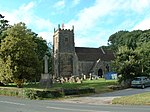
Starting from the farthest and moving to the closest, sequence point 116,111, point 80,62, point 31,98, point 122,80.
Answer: point 80,62
point 122,80
point 31,98
point 116,111

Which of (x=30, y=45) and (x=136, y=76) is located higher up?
(x=30, y=45)

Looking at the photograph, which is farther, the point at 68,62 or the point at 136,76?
the point at 68,62

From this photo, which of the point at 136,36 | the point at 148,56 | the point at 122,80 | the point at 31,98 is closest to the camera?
the point at 31,98

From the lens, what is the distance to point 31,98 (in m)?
29.9

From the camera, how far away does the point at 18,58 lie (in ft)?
128

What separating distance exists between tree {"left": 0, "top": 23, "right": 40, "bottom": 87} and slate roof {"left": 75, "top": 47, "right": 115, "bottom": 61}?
53.2 metres

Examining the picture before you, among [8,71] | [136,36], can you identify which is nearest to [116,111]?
[8,71]

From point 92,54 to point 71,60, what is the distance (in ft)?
26.1

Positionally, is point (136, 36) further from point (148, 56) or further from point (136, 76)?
point (136, 76)

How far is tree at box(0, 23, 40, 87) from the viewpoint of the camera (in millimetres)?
38875

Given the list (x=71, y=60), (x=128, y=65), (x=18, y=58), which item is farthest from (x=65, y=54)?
(x=18, y=58)

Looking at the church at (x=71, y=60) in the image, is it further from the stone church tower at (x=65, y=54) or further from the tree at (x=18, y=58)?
the tree at (x=18, y=58)

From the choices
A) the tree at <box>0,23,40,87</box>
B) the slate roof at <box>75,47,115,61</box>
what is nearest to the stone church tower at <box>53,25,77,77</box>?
the slate roof at <box>75,47,115,61</box>

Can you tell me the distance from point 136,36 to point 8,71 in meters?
78.0
